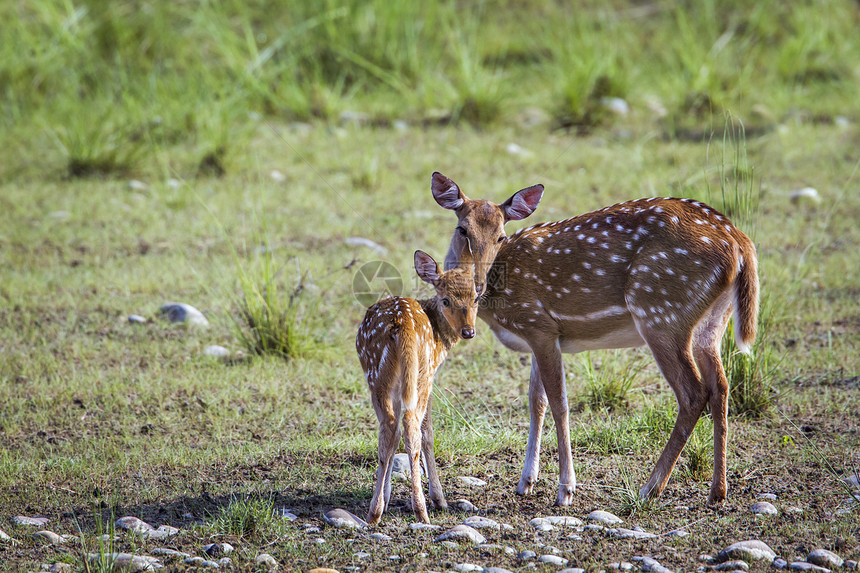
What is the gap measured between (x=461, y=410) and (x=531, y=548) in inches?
68.3

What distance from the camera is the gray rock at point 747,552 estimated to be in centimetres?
407

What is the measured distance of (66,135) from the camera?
972cm

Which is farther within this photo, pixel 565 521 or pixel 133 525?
pixel 565 521

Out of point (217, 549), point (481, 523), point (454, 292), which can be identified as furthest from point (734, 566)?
point (217, 549)

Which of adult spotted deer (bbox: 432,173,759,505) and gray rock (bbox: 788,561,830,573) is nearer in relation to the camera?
gray rock (bbox: 788,561,830,573)

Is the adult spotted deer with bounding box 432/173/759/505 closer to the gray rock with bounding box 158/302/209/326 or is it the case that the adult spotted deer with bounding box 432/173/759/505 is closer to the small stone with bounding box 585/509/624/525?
the small stone with bounding box 585/509/624/525

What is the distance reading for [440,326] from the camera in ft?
16.7

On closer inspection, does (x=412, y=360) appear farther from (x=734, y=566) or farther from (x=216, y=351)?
(x=216, y=351)

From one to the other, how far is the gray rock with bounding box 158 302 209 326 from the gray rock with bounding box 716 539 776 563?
425cm

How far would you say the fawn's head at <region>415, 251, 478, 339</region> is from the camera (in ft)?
15.8

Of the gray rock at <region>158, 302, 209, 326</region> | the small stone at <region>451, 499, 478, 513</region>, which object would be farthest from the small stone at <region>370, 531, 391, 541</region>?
the gray rock at <region>158, 302, 209, 326</region>

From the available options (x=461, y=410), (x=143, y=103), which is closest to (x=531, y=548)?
(x=461, y=410)

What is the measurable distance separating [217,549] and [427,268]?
5.42 feet

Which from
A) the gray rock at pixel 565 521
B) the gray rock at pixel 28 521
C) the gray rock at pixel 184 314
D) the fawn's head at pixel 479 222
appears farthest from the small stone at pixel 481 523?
the gray rock at pixel 184 314
